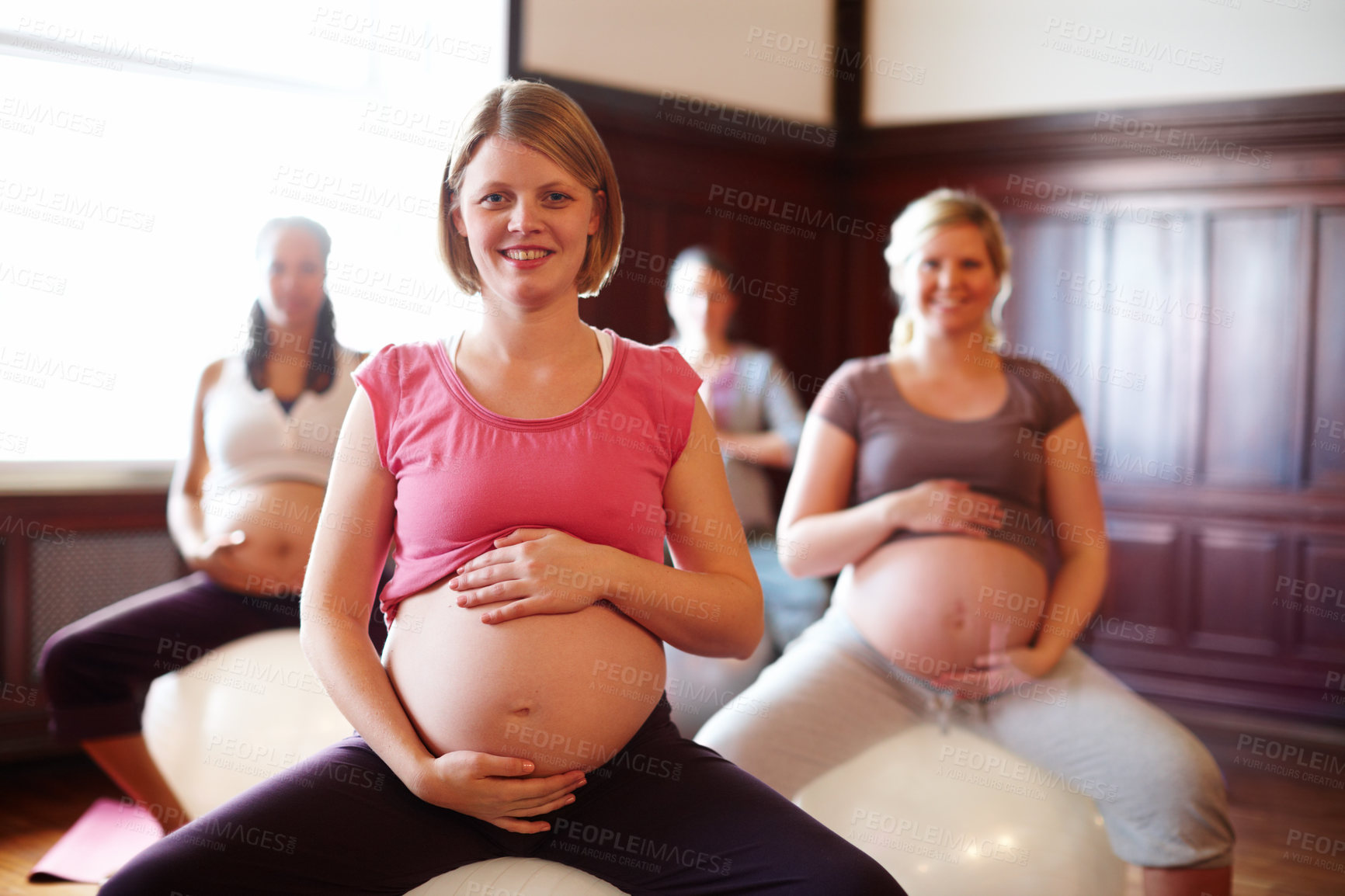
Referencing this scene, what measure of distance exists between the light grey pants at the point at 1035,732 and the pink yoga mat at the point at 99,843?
1764mm

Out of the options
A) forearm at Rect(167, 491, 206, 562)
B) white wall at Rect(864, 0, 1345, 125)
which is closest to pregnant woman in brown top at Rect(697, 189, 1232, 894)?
forearm at Rect(167, 491, 206, 562)

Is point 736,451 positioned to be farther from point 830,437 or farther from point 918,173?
point 918,173

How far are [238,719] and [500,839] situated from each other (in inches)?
47.3

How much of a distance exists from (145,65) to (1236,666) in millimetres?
5314

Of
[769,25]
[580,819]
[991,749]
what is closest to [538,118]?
[580,819]

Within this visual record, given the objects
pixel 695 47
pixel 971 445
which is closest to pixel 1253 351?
pixel 695 47

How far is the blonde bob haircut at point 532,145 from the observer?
59.4 inches

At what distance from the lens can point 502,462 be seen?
4.85 ft

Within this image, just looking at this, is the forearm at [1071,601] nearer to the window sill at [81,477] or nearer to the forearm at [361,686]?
the forearm at [361,686]

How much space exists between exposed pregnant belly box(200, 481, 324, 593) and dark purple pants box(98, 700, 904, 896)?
49.8 inches

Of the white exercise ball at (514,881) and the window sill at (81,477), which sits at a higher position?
the window sill at (81,477)

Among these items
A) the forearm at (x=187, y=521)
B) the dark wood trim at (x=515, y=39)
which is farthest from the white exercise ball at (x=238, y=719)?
the dark wood trim at (x=515, y=39)

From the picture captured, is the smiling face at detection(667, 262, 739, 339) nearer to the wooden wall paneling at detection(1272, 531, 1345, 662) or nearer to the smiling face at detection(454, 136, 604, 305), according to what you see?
the smiling face at detection(454, 136, 604, 305)

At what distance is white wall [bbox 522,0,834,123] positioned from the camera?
468cm
